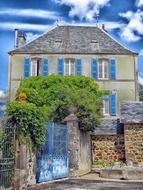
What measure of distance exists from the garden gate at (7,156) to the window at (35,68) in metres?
18.2

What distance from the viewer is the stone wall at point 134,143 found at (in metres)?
18.9

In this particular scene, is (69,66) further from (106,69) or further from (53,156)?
(53,156)

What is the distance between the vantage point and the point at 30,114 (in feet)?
35.0

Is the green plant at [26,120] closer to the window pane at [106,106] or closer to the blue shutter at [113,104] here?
the blue shutter at [113,104]

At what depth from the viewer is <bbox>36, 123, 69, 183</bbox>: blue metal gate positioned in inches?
478

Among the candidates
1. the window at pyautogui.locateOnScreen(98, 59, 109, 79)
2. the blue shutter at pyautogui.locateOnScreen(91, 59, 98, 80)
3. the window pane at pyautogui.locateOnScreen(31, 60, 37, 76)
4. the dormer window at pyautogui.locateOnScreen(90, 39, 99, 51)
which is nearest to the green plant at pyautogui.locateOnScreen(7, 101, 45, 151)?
the window pane at pyautogui.locateOnScreen(31, 60, 37, 76)

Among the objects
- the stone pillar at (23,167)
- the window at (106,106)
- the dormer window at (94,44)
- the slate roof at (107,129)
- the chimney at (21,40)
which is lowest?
the stone pillar at (23,167)

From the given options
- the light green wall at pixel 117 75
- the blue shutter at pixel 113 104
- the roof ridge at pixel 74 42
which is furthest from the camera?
the roof ridge at pixel 74 42

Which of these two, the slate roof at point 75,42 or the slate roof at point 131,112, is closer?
the slate roof at point 131,112

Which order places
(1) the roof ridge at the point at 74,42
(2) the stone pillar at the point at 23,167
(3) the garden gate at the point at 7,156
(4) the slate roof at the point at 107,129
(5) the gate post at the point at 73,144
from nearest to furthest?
(3) the garden gate at the point at 7,156, (2) the stone pillar at the point at 23,167, (5) the gate post at the point at 73,144, (4) the slate roof at the point at 107,129, (1) the roof ridge at the point at 74,42

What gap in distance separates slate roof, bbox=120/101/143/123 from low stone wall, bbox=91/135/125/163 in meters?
1.42

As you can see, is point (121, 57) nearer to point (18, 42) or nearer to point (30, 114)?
point (18, 42)

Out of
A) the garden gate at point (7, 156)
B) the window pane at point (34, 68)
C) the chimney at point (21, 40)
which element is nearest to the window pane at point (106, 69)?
the window pane at point (34, 68)

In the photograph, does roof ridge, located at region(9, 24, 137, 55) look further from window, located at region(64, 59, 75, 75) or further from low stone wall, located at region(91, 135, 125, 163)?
low stone wall, located at region(91, 135, 125, 163)
